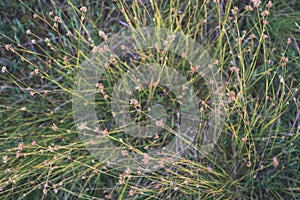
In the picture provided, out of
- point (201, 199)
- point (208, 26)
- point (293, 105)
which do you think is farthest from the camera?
point (208, 26)

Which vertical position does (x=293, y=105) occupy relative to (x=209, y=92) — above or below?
below

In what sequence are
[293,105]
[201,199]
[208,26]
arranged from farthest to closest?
[208,26]
[293,105]
[201,199]

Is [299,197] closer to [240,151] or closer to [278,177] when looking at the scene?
[278,177]

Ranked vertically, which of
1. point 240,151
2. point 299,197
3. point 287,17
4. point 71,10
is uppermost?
point 71,10

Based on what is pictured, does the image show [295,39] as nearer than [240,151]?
No

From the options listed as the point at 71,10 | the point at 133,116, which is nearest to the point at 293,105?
the point at 133,116

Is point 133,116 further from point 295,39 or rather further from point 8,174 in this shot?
point 295,39
